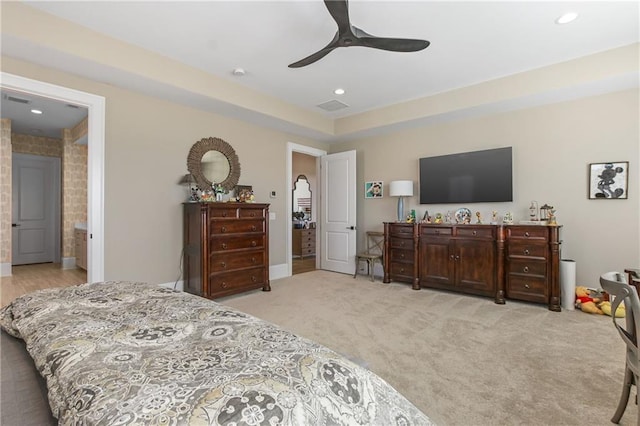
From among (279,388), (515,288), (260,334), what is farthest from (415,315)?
(279,388)

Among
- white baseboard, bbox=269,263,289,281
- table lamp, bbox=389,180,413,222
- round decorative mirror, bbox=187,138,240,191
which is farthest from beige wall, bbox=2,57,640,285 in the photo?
white baseboard, bbox=269,263,289,281

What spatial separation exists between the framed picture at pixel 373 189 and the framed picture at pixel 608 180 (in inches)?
116

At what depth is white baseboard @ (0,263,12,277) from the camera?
555 centimetres

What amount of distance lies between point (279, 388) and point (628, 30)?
171 inches

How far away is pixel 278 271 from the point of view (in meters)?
5.46

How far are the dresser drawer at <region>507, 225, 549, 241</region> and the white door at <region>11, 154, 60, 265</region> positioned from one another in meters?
9.08

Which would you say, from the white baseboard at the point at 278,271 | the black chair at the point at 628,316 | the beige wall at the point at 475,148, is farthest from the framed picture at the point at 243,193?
the black chair at the point at 628,316

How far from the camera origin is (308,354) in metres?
0.91

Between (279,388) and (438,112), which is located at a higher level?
(438,112)

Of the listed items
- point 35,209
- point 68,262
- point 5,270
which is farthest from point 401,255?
point 35,209

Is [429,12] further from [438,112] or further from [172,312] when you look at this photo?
[172,312]

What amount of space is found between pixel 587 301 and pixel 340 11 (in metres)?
4.06

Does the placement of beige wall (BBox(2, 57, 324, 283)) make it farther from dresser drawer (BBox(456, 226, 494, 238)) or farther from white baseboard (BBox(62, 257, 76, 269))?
white baseboard (BBox(62, 257, 76, 269))

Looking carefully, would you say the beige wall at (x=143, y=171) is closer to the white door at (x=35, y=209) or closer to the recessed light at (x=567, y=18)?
the recessed light at (x=567, y=18)
